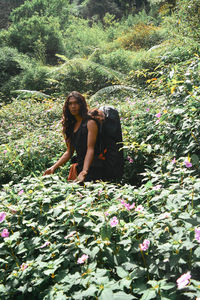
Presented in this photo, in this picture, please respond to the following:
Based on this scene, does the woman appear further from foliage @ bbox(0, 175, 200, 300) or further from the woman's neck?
foliage @ bbox(0, 175, 200, 300)

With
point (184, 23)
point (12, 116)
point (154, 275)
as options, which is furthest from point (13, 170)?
point (184, 23)

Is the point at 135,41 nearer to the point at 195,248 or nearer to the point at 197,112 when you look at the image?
the point at 197,112

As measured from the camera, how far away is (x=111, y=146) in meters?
2.91

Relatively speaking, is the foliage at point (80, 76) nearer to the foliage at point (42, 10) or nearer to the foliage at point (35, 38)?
the foliage at point (35, 38)

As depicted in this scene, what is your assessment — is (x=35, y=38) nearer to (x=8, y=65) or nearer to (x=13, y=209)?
(x=8, y=65)

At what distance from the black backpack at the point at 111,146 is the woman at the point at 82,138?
0.07m

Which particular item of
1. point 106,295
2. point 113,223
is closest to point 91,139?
point 113,223

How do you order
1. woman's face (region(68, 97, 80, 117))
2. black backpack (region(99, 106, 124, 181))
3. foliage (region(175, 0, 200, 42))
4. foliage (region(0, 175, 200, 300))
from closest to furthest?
foliage (region(0, 175, 200, 300))
black backpack (region(99, 106, 124, 181))
woman's face (region(68, 97, 80, 117))
foliage (region(175, 0, 200, 42))

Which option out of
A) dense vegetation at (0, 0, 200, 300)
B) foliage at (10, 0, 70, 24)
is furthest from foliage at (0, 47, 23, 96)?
dense vegetation at (0, 0, 200, 300)

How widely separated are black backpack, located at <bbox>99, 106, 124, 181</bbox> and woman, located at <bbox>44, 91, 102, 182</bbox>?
68mm

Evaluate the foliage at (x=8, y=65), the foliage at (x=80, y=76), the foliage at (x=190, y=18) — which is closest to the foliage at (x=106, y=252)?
the foliage at (x=190, y=18)

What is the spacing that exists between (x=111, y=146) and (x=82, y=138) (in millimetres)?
325

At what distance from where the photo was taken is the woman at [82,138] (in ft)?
9.06

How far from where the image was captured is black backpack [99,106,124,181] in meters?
2.87
